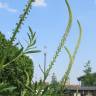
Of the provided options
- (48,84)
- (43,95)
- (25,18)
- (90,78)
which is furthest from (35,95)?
(90,78)

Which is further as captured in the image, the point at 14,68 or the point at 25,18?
the point at 14,68

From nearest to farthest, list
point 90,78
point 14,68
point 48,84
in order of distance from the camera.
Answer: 1. point 14,68
2. point 48,84
3. point 90,78

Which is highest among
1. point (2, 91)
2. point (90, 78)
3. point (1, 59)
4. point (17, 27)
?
point (90, 78)

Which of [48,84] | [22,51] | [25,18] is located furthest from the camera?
[48,84]

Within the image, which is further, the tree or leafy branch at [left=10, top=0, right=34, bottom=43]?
the tree

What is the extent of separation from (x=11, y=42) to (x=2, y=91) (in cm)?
33

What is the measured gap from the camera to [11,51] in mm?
3094

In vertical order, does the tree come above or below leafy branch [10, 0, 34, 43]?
above

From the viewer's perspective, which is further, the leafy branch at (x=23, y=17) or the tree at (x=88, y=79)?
the tree at (x=88, y=79)

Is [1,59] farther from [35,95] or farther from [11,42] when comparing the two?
[35,95]

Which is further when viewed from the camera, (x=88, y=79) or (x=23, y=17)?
(x=88, y=79)

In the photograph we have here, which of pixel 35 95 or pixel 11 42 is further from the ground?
pixel 11 42

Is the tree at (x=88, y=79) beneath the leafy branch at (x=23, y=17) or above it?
above

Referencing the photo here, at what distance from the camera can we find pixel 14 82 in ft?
11.7
